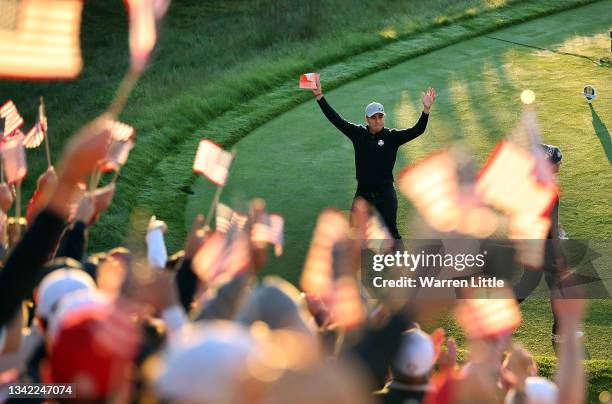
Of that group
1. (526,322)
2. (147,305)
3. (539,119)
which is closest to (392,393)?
(147,305)

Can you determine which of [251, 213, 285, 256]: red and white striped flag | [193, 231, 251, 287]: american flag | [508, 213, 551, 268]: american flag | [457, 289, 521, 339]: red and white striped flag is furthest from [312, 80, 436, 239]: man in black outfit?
[457, 289, 521, 339]: red and white striped flag

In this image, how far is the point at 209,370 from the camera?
1.78 metres

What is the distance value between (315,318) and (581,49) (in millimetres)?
7678

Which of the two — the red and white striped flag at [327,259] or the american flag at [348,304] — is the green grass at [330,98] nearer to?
the red and white striped flag at [327,259]

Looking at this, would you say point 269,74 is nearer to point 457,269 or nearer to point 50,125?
point 50,125

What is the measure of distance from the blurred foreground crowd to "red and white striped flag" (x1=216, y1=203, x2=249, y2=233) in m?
0.31

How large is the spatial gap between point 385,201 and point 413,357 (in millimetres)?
3432

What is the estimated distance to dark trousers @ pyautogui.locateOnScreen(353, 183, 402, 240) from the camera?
20.9 ft

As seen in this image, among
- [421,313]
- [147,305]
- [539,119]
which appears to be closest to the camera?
[421,313]

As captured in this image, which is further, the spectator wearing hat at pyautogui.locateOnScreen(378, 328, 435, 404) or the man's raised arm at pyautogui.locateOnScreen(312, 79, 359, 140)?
the man's raised arm at pyautogui.locateOnScreen(312, 79, 359, 140)

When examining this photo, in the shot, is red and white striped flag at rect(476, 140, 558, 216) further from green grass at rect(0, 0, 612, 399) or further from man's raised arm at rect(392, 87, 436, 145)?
man's raised arm at rect(392, 87, 436, 145)

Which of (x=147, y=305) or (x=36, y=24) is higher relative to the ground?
(x=36, y=24)

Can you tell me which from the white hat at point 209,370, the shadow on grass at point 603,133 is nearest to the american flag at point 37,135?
the white hat at point 209,370

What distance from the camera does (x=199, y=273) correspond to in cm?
361
